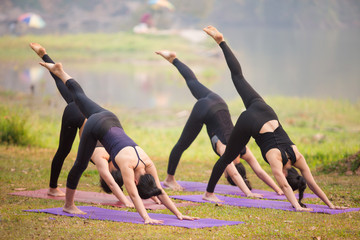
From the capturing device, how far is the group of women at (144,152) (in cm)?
599

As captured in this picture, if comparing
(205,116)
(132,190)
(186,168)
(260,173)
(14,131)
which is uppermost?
(205,116)

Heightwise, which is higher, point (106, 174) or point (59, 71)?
point (59, 71)

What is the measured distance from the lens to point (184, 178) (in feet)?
32.8

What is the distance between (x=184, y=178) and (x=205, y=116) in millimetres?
2058

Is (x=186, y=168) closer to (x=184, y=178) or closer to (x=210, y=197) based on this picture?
(x=184, y=178)

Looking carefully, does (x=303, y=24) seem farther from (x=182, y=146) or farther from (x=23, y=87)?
(x=182, y=146)

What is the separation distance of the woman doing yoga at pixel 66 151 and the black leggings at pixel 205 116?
172 cm

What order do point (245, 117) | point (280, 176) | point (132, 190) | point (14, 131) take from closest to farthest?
point (132, 190) < point (280, 176) < point (245, 117) < point (14, 131)

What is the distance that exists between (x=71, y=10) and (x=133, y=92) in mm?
24742

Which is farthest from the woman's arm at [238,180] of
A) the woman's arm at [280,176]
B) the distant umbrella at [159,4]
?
the distant umbrella at [159,4]

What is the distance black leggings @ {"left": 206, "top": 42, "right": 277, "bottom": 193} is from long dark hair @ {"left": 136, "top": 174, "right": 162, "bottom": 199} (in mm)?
1484

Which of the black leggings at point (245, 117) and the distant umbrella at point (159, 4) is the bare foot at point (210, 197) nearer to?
the black leggings at point (245, 117)

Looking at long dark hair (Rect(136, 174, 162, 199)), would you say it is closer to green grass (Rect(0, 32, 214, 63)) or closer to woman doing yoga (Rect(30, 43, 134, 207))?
woman doing yoga (Rect(30, 43, 134, 207))

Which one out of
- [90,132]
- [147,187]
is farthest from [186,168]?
[147,187]
